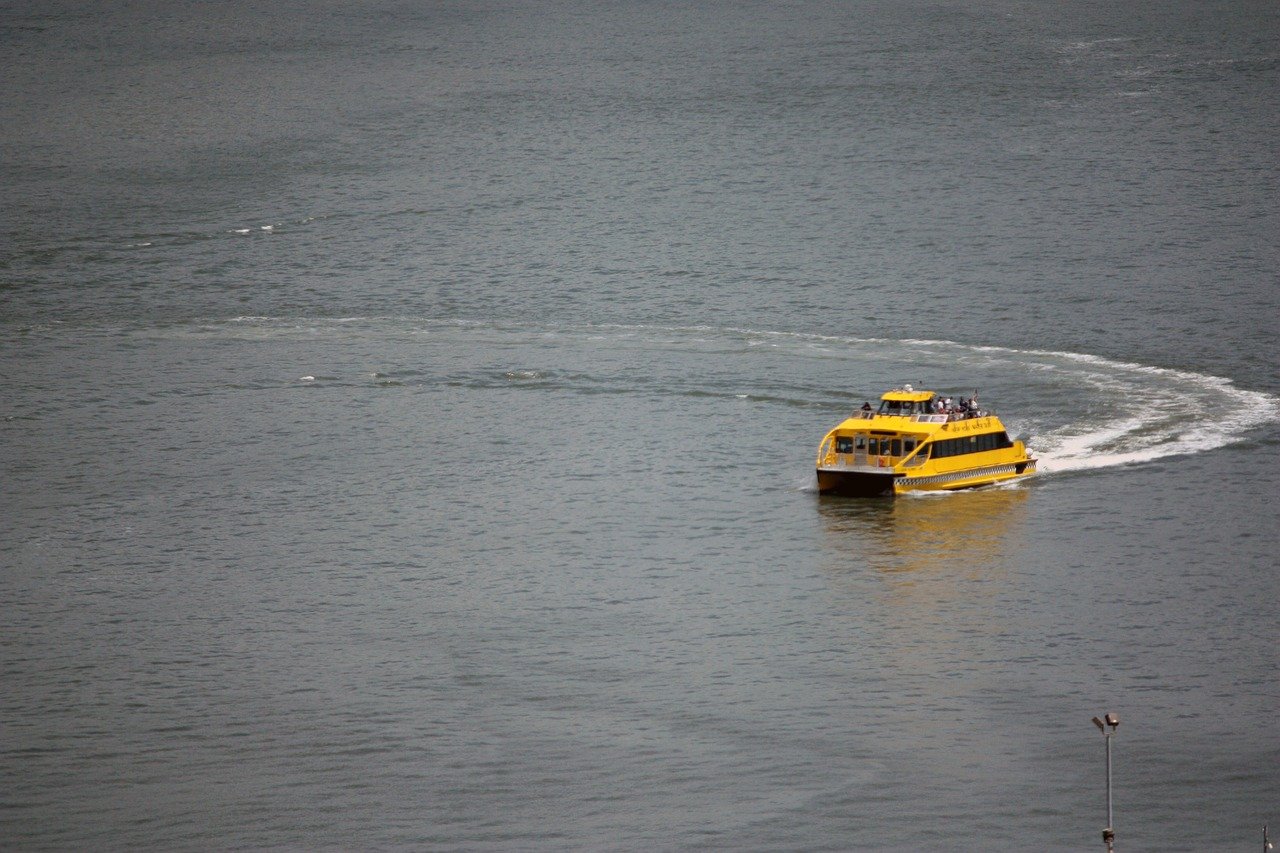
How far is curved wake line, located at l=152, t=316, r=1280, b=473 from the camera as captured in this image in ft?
265

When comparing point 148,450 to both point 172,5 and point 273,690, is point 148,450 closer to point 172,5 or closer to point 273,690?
point 273,690

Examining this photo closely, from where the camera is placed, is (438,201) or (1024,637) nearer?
(1024,637)

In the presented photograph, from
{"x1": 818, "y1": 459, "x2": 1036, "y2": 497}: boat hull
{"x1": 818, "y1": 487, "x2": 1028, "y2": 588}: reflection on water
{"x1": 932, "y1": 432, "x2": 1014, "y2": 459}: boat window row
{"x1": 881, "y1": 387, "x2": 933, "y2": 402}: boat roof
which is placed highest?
{"x1": 881, "y1": 387, "x2": 933, "y2": 402}: boat roof

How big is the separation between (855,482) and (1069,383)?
21.1m

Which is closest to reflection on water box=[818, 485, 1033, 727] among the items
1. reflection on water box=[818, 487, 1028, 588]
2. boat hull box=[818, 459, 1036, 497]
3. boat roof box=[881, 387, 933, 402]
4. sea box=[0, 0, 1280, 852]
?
reflection on water box=[818, 487, 1028, 588]

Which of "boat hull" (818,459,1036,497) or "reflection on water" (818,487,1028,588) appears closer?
"reflection on water" (818,487,1028,588)

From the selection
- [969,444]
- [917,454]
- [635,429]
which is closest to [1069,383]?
[969,444]

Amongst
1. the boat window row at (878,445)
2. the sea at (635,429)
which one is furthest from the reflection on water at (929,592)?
the boat window row at (878,445)

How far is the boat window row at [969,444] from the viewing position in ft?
250

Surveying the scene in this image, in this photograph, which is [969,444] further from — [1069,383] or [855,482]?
[1069,383]

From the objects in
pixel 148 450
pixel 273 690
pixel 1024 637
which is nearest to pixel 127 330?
pixel 148 450

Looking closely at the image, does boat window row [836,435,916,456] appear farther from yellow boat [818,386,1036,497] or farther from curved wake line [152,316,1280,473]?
curved wake line [152,316,1280,473]

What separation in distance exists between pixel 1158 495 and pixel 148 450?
43339 millimetres

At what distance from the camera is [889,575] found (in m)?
65.6
